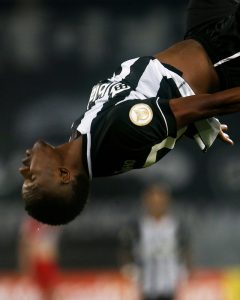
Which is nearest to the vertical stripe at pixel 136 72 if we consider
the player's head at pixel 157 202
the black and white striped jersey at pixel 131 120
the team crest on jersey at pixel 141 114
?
the black and white striped jersey at pixel 131 120

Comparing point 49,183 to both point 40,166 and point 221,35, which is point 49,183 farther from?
point 221,35

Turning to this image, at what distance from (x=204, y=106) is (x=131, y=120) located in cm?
32

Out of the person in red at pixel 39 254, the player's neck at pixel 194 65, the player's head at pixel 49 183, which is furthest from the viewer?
the person in red at pixel 39 254

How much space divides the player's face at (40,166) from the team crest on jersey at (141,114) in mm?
400

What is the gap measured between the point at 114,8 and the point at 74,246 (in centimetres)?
250

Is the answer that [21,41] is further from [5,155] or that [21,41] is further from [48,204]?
[48,204]

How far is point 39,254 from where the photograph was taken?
35.1 feet

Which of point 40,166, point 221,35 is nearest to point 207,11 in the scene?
point 221,35

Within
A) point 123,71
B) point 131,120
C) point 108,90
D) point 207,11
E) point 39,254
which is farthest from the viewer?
point 39,254

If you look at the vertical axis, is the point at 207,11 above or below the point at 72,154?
above

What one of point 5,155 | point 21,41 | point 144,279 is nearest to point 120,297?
point 144,279

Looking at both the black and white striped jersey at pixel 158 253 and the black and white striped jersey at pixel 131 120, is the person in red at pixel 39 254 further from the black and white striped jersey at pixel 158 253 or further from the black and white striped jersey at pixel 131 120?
the black and white striped jersey at pixel 131 120

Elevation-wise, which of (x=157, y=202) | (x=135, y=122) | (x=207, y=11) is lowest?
(x=157, y=202)

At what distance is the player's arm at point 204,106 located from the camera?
4465 mm
